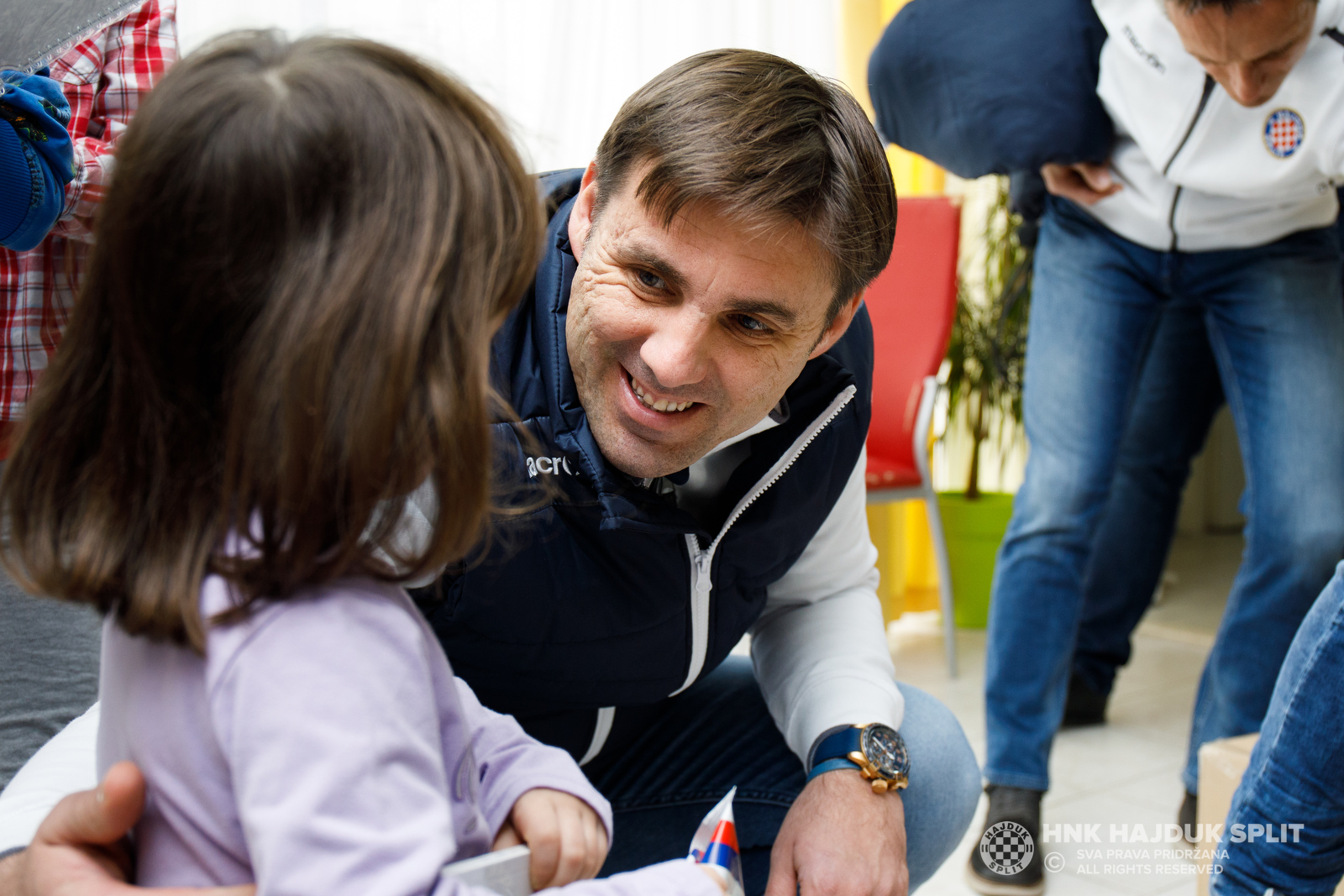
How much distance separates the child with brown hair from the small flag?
0.25 metres

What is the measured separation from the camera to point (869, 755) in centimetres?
96

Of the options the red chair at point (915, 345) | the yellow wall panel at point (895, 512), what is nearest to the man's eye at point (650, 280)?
the red chair at point (915, 345)

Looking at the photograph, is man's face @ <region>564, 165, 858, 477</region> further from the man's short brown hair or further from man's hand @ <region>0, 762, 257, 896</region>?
man's hand @ <region>0, 762, 257, 896</region>

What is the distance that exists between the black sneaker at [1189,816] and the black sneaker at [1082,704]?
515mm

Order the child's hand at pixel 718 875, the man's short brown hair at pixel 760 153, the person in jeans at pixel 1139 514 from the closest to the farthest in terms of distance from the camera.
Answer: the child's hand at pixel 718 875, the man's short brown hair at pixel 760 153, the person in jeans at pixel 1139 514

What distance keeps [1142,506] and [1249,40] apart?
1010 mm

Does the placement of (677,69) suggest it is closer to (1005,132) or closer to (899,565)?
(1005,132)

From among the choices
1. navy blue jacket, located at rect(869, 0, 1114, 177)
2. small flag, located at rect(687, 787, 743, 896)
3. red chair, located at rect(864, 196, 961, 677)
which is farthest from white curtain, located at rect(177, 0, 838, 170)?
small flag, located at rect(687, 787, 743, 896)

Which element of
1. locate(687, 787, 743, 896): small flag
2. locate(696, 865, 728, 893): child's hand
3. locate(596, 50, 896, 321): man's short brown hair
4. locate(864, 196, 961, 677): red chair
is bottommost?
locate(864, 196, 961, 677): red chair

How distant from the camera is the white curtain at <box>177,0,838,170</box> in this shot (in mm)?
2162

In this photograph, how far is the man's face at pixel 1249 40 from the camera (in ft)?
4.19

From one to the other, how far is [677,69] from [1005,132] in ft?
2.56

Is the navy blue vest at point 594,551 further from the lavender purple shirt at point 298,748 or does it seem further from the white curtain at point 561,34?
the white curtain at point 561,34

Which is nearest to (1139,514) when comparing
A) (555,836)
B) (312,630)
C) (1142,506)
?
(1142,506)
